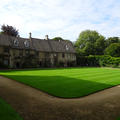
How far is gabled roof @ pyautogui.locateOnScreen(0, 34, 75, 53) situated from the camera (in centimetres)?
3428

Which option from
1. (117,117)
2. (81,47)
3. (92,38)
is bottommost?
(117,117)

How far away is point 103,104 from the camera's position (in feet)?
24.3

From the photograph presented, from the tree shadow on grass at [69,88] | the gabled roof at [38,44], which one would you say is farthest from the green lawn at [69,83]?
the gabled roof at [38,44]

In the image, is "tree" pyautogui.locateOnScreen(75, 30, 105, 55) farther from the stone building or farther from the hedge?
the stone building

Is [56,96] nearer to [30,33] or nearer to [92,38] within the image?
[30,33]

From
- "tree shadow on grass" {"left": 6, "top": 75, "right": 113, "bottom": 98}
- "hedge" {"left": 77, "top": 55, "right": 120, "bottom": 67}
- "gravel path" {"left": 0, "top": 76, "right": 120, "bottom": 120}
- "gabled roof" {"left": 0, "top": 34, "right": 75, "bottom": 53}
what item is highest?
"gabled roof" {"left": 0, "top": 34, "right": 75, "bottom": 53}

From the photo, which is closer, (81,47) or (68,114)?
(68,114)

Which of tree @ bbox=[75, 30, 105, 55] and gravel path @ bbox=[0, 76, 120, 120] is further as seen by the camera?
tree @ bbox=[75, 30, 105, 55]

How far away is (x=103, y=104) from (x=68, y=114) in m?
2.64

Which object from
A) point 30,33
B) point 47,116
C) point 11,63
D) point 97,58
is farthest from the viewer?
point 97,58

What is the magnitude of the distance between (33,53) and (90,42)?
1392 inches

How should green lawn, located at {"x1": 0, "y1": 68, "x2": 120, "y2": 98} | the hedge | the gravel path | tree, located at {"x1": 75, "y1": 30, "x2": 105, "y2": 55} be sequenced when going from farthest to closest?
tree, located at {"x1": 75, "y1": 30, "x2": 105, "y2": 55}, the hedge, green lawn, located at {"x1": 0, "y1": 68, "x2": 120, "y2": 98}, the gravel path

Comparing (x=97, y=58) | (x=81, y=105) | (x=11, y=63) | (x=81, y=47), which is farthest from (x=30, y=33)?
(x=81, y=105)

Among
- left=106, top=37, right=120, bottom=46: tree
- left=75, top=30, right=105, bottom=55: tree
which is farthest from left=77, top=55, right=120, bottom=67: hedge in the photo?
left=106, top=37, right=120, bottom=46: tree
